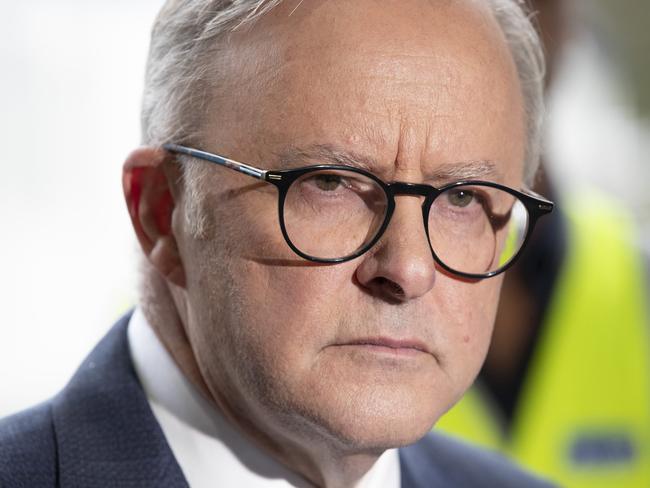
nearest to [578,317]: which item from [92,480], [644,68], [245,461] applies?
[245,461]

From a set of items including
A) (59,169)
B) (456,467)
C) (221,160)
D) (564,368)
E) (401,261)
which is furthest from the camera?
(59,169)

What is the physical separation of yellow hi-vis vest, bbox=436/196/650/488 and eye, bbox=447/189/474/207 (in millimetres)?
1317

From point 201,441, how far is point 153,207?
1.23 ft

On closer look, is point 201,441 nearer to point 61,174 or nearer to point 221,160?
point 221,160

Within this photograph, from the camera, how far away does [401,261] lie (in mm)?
1423

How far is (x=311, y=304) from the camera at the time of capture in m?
1.45

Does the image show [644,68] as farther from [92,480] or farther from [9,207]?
[92,480]

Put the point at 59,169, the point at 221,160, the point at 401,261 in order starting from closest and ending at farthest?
the point at 401,261 < the point at 221,160 < the point at 59,169

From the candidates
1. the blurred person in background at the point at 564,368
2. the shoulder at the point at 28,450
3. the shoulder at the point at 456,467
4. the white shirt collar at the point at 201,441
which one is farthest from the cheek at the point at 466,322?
the blurred person in background at the point at 564,368

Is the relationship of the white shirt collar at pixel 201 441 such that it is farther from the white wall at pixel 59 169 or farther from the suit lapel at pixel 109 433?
the white wall at pixel 59 169

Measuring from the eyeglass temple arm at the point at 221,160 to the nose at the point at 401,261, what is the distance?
19 centimetres

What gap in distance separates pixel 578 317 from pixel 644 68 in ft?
6.45

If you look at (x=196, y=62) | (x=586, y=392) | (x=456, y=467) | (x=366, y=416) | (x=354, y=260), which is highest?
(x=196, y=62)

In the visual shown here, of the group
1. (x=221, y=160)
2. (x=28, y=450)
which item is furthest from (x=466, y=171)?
(x=28, y=450)
